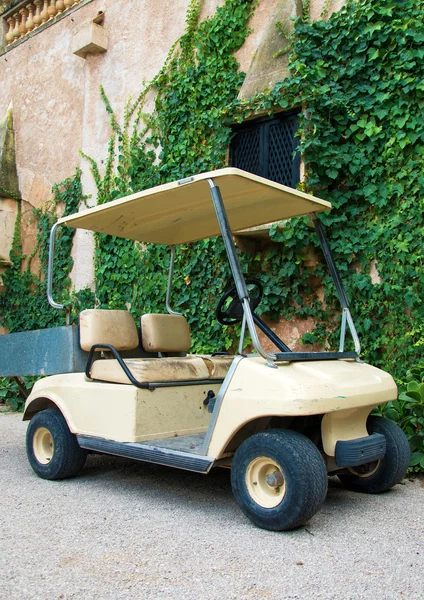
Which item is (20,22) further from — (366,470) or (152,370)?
(366,470)

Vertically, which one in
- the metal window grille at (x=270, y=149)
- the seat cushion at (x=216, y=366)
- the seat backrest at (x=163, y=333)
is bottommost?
the seat cushion at (x=216, y=366)

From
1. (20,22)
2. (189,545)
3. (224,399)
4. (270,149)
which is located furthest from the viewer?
(20,22)

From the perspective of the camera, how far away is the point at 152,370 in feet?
13.8

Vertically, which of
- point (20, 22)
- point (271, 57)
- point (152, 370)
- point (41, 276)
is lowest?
point (152, 370)

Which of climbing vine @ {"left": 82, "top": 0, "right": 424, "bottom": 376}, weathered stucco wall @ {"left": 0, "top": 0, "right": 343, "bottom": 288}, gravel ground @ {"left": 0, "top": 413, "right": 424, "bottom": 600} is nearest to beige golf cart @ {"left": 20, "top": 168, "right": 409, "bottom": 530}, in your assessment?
gravel ground @ {"left": 0, "top": 413, "right": 424, "bottom": 600}

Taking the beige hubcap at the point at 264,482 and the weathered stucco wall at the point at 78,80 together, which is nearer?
the beige hubcap at the point at 264,482

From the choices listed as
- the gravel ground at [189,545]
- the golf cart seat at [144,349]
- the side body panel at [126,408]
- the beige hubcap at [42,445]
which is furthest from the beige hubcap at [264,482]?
the beige hubcap at [42,445]

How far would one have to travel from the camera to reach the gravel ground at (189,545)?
8.60 feet

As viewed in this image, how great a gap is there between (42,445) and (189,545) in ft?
6.29

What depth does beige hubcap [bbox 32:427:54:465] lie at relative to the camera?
4.63 m

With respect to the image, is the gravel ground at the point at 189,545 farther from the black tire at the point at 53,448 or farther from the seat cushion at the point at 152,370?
the seat cushion at the point at 152,370

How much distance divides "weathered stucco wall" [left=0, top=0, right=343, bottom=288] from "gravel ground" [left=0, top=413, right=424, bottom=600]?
495 centimetres

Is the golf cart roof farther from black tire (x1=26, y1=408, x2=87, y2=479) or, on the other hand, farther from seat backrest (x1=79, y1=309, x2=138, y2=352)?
black tire (x1=26, y1=408, x2=87, y2=479)

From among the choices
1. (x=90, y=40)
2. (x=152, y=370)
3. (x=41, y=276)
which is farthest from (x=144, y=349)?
(x=90, y=40)
